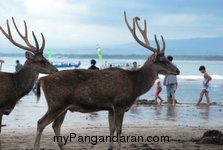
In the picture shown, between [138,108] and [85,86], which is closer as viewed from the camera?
[85,86]

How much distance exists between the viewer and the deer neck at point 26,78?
9141 mm

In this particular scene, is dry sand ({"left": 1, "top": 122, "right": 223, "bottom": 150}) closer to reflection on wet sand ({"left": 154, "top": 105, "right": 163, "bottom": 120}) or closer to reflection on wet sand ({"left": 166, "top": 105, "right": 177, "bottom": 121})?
reflection on wet sand ({"left": 166, "top": 105, "right": 177, "bottom": 121})

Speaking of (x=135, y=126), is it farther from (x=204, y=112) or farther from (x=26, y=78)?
(x=204, y=112)

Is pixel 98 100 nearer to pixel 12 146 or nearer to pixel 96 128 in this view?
pixel 12 146

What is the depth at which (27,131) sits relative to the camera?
1150 cm

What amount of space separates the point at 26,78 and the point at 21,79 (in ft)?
0.39

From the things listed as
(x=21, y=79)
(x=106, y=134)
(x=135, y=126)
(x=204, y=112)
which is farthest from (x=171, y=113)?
(x=21, y=79)

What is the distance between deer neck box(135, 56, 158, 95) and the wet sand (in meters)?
1.20

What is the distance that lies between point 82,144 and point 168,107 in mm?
8435

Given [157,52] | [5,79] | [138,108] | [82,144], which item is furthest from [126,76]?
[138,108]

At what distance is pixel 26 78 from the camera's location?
9.30m

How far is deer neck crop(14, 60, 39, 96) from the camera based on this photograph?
360 inches

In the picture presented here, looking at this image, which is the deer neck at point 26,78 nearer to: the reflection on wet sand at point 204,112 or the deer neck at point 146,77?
the deer neck at point 146,77

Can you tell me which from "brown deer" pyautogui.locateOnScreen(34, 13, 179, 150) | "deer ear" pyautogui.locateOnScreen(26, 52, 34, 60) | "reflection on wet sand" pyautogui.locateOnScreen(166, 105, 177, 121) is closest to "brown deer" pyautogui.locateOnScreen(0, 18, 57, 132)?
"deer ear" pyautogui.locateOnScreen(26, 52, 34, 60)
